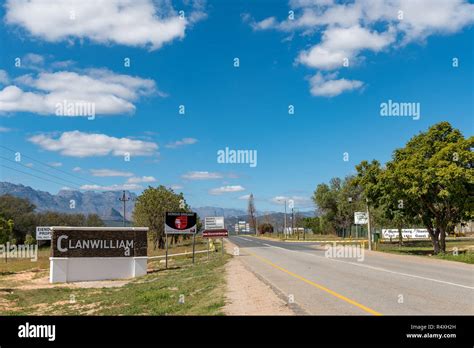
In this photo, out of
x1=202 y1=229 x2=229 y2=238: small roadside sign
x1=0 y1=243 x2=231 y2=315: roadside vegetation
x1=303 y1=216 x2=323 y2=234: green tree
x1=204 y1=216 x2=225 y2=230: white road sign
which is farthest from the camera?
x1=303 y1=216 x2=323 y2=234: green tree

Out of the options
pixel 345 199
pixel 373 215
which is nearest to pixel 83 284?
pixel 373 215

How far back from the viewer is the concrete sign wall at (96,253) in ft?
93.1

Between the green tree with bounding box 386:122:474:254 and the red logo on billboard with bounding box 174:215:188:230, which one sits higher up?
the green tree with bounding box 386:122:474:254

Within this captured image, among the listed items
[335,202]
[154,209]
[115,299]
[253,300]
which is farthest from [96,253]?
[335,202]

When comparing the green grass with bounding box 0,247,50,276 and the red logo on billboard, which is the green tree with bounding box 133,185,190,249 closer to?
the green grass with bounding box 0,247,50,276

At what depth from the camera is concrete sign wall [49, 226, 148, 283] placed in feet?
93.1

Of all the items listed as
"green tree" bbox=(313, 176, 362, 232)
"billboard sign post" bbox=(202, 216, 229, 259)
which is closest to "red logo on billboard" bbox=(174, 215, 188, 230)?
"billboard sign post" bbox=(202, 216, 229, 259)

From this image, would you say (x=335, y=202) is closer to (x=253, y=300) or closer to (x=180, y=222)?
(x=180, y=222)

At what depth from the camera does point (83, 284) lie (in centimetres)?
2695

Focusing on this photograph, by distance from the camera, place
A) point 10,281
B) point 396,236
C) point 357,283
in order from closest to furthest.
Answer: point 357,283, point 10,281, point 396,236

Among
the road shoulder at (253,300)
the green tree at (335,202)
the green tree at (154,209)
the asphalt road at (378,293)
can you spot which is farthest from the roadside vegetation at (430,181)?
the green tree at (335,202)
